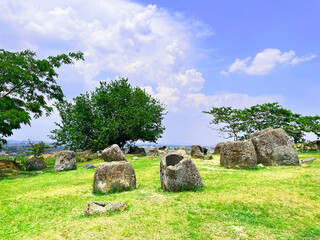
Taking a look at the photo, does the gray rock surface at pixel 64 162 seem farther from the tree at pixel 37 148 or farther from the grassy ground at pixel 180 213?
the tree at pixel 37 148

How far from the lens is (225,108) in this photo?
3934 centimetres

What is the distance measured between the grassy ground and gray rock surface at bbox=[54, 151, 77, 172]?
790 cm

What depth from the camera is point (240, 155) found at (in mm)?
15352

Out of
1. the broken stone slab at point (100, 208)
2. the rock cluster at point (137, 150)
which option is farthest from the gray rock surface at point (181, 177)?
the rock cluster at point (137, 150)

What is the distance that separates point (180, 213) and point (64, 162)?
15253 millimetres

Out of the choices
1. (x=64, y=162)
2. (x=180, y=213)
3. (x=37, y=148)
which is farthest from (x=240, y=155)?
(x=37, y=148)

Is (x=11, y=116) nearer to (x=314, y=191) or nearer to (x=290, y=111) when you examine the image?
(x=314, y=191)

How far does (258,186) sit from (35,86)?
74.5 ft

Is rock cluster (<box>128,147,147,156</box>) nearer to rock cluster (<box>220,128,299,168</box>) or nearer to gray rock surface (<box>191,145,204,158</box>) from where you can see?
gray rock surface (<box>191,145,204,158</box>)

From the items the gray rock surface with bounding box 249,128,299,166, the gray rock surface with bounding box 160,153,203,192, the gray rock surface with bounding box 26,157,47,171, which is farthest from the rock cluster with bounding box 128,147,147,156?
the gray rock surface with bounding box 160,153,203,192

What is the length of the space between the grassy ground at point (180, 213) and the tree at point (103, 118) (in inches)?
742

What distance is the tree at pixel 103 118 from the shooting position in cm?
2942

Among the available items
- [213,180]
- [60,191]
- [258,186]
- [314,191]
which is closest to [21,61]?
[60,191]

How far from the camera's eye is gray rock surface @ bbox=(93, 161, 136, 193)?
9.78m
